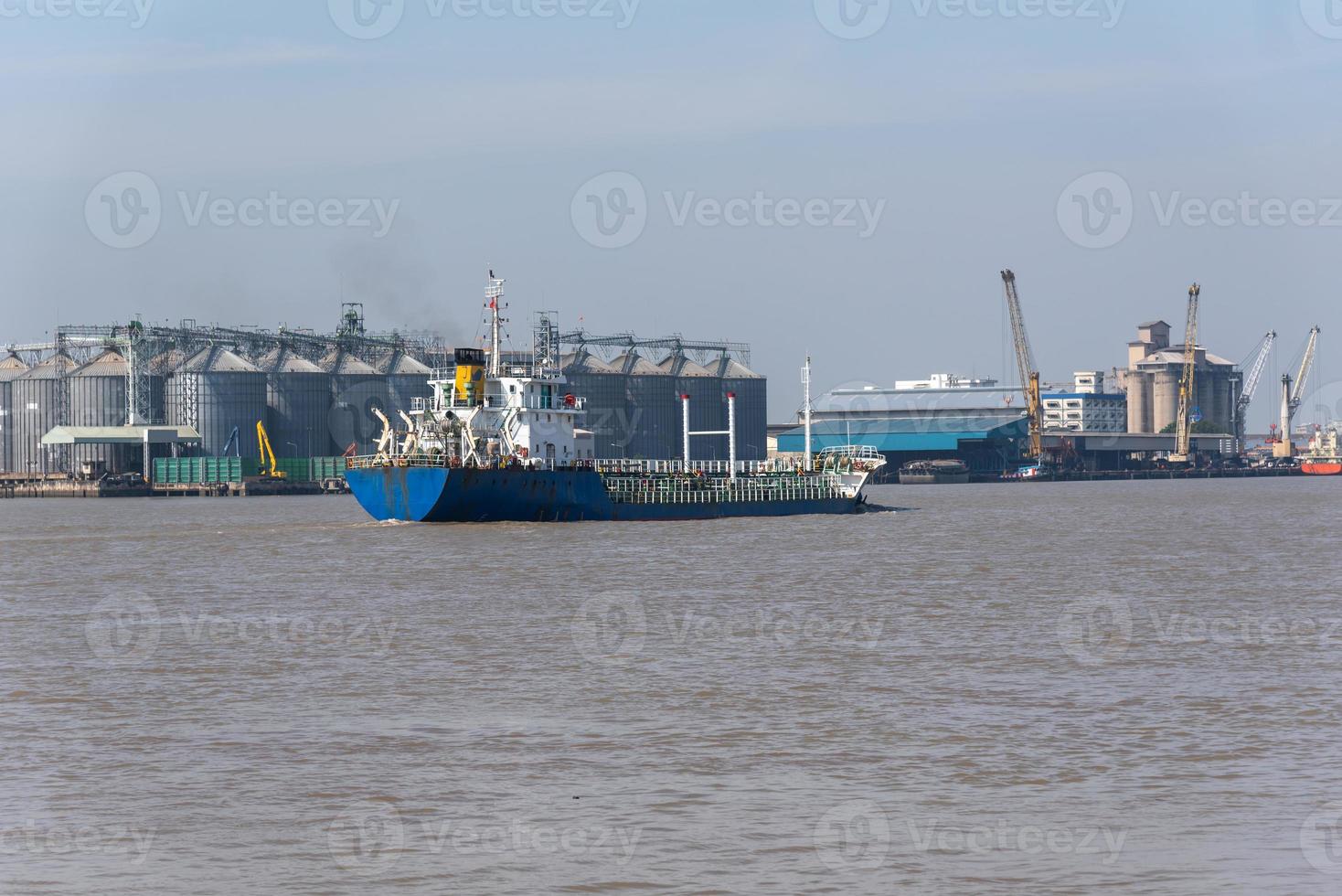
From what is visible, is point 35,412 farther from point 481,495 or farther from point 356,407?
point 481,495

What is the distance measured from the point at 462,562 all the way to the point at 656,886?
4111 cm

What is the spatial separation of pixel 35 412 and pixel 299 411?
3224 centimetres

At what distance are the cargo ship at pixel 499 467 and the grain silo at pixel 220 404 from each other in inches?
3918

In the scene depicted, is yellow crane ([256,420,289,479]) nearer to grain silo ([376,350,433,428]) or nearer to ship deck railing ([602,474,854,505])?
grain silo ([376,350,433,428])

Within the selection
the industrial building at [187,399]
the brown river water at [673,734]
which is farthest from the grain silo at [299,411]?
the brown river water at [673,734]

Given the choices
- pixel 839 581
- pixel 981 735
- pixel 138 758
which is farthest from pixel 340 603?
pixel 981 735

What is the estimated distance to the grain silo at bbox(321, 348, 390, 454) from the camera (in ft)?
614

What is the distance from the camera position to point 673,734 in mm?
23266

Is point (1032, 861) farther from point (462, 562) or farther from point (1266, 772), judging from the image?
point (462, 562)

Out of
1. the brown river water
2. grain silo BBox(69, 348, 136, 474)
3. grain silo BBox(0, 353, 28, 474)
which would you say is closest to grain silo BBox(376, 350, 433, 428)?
grain silo BBox(69, 348, 136, 474)

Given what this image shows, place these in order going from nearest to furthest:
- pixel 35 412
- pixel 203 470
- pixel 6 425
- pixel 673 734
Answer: pixel 673 734 → pixel 203 470 → pixel 35 412 → pixel 6 425

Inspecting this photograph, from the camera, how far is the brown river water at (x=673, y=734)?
16547 millimetres

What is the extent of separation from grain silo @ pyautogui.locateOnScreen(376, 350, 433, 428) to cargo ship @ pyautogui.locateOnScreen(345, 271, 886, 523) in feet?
333

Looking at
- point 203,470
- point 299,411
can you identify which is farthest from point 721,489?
point 299,411
